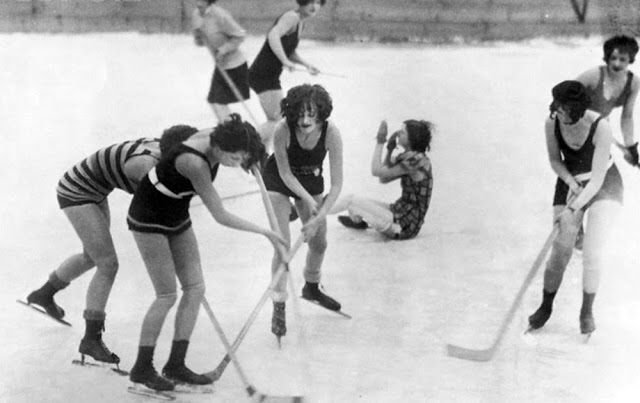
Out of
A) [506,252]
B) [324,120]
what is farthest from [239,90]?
[324,120]

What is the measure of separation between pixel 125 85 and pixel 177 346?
269 centimetres

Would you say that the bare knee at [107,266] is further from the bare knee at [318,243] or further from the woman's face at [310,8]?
the woman's face at [310,8]

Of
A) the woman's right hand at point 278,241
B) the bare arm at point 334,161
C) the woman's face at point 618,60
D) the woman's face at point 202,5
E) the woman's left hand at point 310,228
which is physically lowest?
the woman's left hand at point 310,228

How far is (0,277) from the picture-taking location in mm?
3768

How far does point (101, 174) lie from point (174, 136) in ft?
0.97

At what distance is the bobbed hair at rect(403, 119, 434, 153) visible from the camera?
439cm

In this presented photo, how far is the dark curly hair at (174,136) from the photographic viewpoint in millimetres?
2934

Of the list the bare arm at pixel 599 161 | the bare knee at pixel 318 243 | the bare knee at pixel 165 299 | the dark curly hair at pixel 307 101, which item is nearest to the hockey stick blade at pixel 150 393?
the bare knee at pixel 165 299

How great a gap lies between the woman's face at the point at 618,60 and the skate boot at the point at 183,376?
157cm

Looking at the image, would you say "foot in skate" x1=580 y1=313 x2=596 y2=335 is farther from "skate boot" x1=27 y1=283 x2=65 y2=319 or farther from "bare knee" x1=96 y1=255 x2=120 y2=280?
"skate boot" x1=27 y1=283 x2=65 y2=319

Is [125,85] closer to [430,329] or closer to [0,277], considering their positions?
[0,277]

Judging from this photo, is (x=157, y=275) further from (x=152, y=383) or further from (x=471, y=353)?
(x=471, y=353)

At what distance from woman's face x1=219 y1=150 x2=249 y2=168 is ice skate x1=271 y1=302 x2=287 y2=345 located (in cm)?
71

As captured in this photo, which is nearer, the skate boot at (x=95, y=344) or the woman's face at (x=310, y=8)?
the skate boot at (x=95, y=344)
